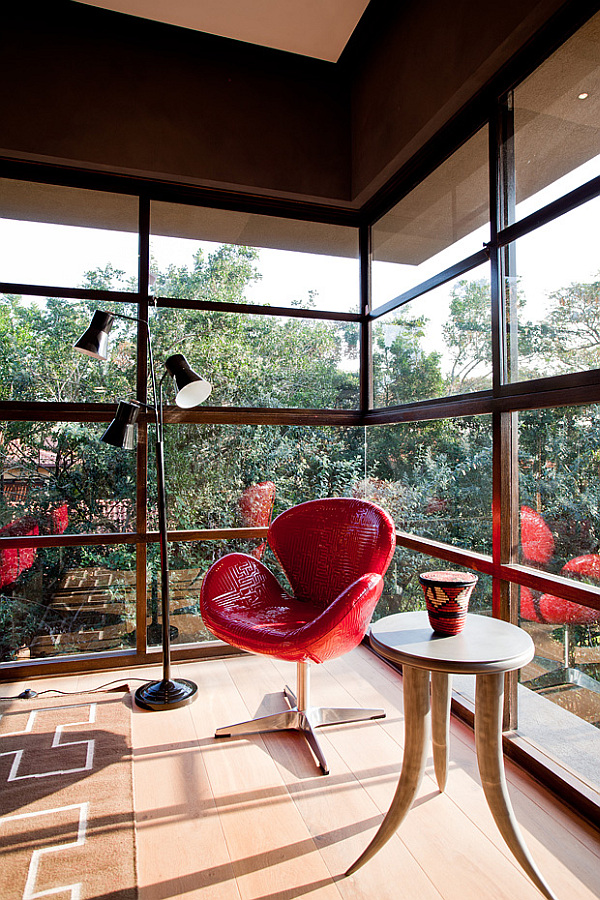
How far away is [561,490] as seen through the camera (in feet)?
6.15

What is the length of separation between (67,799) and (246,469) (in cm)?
178

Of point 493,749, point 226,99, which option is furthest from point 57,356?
point 493,749

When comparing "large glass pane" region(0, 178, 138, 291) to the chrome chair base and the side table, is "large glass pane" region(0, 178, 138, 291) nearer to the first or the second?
the chrome chair base

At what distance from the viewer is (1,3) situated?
262 centimetres

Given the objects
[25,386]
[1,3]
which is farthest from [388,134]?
[25,386]

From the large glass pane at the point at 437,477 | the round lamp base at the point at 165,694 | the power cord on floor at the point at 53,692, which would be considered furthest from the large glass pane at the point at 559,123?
the power cord on floor at the point at 53,692

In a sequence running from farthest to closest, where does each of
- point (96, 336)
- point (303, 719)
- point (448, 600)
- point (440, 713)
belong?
point (96, 336)
point (303, 719)
point (440, 713)
point (448, 600)

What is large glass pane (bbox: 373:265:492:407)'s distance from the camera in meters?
2.33

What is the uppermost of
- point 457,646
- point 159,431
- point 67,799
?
point 159,431

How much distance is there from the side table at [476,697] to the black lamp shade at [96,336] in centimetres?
165

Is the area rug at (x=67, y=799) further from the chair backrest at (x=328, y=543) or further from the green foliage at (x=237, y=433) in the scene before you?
the chair backrest at (x=328, y=543)

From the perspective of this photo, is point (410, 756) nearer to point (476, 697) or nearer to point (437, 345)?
point (476, 697)

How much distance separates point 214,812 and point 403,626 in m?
0.85

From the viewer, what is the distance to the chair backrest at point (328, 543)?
2.45 metres
